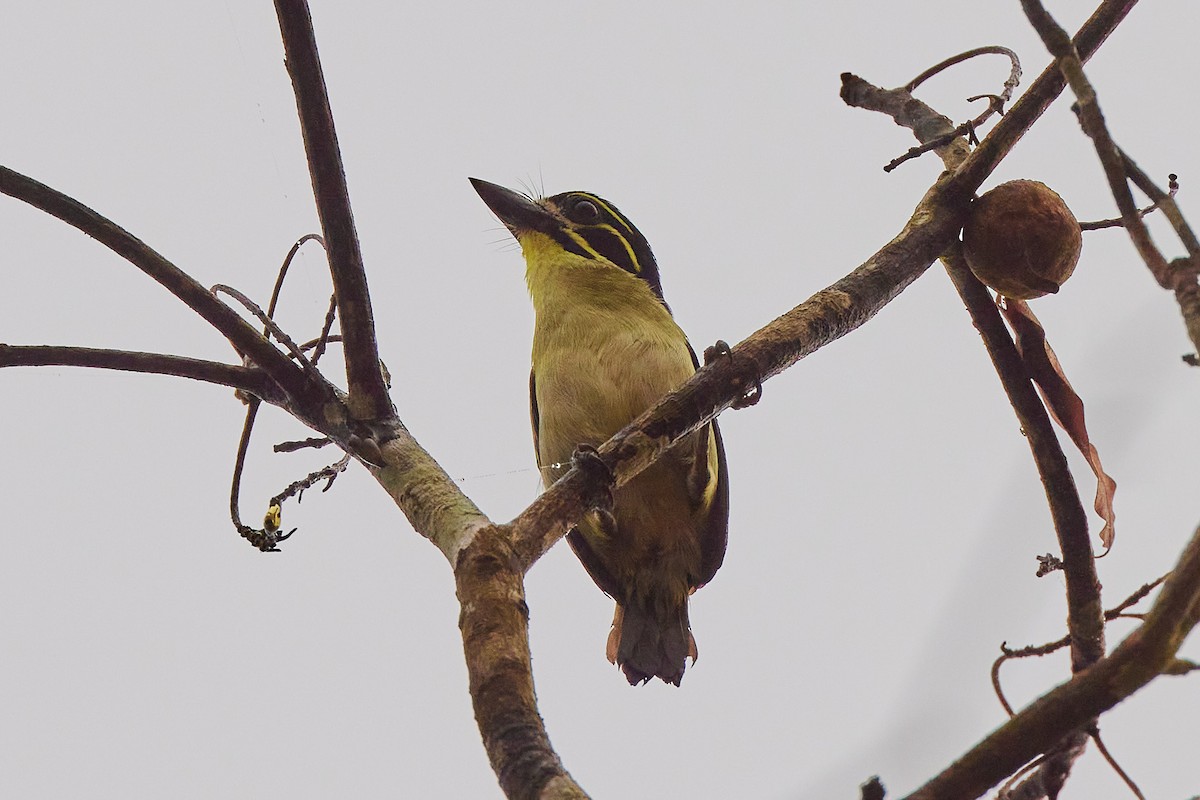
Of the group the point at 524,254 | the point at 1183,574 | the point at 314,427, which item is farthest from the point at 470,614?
the point at 524,254

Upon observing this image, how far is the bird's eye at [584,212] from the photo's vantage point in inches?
152

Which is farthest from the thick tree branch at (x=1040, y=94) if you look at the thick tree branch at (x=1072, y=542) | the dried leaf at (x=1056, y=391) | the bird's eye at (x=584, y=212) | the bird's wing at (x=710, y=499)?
the bird's eye at (x=584, y=212)

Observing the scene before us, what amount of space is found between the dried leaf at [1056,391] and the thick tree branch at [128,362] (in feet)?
4.87

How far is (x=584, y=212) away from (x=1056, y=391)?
199 cm

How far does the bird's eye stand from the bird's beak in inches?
3.3

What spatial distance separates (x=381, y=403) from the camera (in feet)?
6.82

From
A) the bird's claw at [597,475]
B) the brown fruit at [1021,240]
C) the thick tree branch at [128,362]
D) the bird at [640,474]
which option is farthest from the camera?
the bird at [640,474]

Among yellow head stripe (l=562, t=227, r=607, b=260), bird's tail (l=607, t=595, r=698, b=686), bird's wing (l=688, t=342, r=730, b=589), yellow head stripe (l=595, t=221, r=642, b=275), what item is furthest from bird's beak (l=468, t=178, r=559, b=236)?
bird's tail (l=607, t=595, r=698, b=686)

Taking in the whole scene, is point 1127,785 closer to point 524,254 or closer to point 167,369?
point 167,369

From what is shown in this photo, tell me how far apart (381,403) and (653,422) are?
571 mm

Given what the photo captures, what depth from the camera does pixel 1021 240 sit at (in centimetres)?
219

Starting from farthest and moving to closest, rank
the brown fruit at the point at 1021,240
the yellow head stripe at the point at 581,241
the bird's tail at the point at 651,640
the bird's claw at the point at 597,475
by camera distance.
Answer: the yellow head stripe at the point at 581,241 → the bird's tail at the point at 651,640 → the brown fruit at the point at 1021,240 → the bird's claw at the point at 597,475

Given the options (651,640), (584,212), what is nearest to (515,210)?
(584,212)

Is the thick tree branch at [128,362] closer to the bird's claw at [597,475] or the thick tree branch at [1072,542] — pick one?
the bird's claw at [597,475]
